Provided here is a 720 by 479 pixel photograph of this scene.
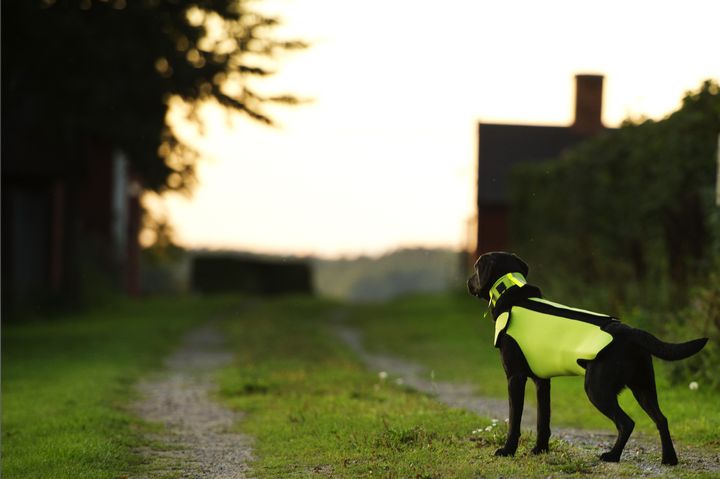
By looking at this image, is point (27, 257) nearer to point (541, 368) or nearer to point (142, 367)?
point (142, 367)

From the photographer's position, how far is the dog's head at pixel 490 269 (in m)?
8.60

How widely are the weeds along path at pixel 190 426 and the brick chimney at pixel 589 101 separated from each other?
1951 cm

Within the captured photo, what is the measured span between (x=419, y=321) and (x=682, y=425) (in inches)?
801

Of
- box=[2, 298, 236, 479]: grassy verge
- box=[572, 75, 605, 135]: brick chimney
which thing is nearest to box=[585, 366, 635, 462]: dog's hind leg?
box=[2, 298, 236, 479]: grassy verge

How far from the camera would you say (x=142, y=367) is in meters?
18.8

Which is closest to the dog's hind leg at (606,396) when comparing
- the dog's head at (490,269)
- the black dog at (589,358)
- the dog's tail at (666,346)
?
the black dog at (589,358)

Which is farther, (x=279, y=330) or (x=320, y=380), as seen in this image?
(x=279, y=330)

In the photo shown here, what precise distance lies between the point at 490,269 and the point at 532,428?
350cm

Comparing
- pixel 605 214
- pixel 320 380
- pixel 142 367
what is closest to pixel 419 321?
pixel 605 214

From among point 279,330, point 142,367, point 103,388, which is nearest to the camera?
point 103,388

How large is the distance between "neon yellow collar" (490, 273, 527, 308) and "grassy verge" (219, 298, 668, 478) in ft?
3.95

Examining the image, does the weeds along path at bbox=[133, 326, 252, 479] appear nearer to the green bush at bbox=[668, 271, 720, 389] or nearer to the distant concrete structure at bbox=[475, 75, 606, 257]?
the green bush at bbox=[668, 271, 720, 389]

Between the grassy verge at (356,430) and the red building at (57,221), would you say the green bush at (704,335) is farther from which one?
the red building at (57,221)

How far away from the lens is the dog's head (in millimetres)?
8602
